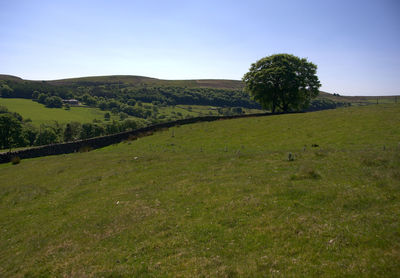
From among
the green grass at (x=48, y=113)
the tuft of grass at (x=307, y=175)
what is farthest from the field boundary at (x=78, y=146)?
the green grass at (x=48, y=113)

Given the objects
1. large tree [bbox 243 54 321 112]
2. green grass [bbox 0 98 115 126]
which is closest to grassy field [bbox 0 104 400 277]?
large tree [bbox 243 54 321 112]

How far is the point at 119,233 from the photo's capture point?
1095 centimetres

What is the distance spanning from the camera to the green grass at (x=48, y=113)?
12846cm

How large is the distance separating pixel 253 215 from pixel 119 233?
20.6 ft

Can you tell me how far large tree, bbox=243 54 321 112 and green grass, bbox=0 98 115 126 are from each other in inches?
4211

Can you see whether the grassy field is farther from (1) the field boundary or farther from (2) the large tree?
(2) the large tree

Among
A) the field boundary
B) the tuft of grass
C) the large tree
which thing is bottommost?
the field boundary

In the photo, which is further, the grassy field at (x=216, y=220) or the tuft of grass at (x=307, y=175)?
the tuft of grass at (x=307, y=175)

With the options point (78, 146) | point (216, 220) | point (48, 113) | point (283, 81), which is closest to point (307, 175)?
point (216, 220)

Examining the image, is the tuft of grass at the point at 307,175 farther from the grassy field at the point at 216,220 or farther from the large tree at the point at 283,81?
the large tree at the point at 283,81

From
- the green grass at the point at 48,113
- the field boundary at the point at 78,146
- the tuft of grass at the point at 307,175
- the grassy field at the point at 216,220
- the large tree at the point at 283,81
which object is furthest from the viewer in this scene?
the green grass at the point at 48,113

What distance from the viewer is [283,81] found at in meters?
52.9

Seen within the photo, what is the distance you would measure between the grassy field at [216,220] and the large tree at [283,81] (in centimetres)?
3431

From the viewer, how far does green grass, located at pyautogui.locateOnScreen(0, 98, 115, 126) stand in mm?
128462
